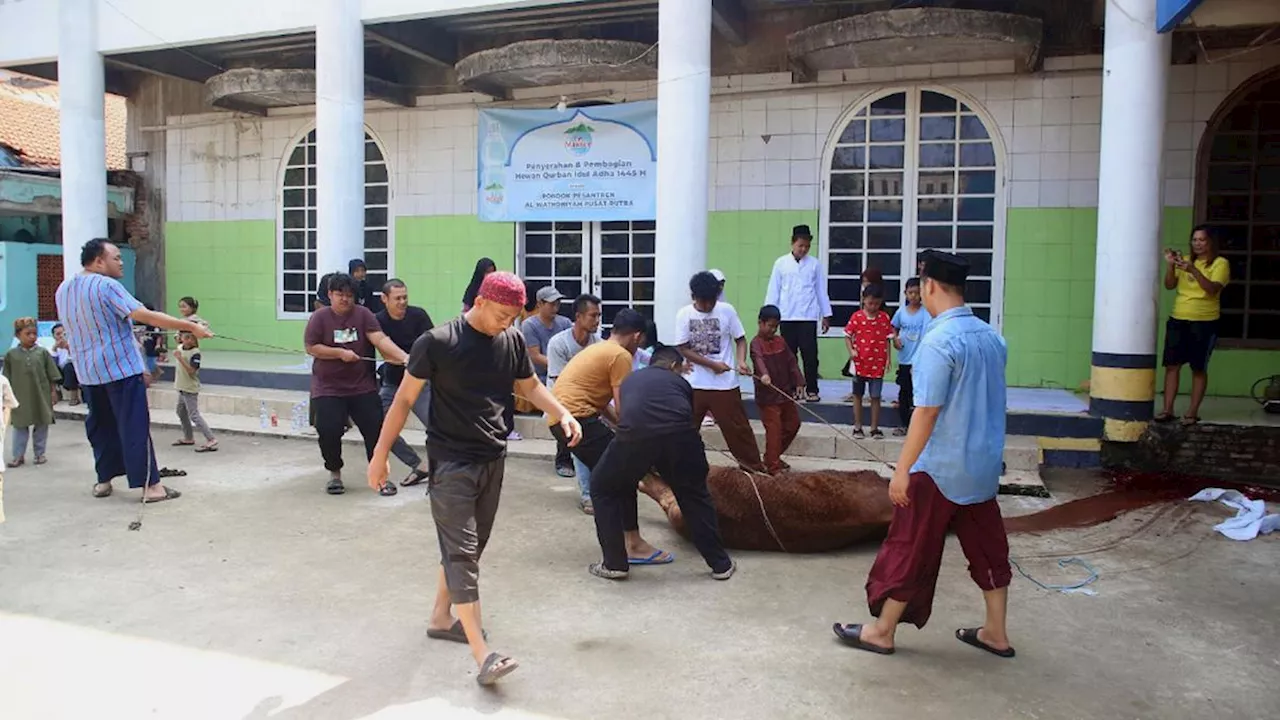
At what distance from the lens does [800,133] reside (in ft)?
35.7

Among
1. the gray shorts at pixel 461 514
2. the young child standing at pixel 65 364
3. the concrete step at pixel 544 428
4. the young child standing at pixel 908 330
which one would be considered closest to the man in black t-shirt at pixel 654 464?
the gray shorts at pixel 461 514

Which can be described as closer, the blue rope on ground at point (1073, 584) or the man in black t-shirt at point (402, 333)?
the blue rope on ground at point (1073, 584)

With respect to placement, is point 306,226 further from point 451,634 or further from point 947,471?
point 947,471

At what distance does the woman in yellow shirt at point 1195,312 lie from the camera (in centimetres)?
795

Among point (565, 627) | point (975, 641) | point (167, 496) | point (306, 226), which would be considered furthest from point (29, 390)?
point (975, 641)

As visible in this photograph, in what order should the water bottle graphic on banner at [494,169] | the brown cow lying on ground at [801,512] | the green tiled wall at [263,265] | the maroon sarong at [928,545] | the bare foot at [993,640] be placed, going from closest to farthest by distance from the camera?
the maroon sarong at [928,545] < the bare foot at [993,640] < the brown cow lying on ground at [801,512] < the water bottle graphic on banner at [494,169] < the green tiled wall at [263,265]

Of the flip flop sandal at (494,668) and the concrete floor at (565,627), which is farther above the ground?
the flip flop sandal at (494,668)

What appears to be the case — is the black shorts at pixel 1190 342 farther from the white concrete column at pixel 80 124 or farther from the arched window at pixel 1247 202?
the white concrete column at pixel 80 124

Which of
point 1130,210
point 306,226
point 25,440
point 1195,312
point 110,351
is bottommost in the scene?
point 25,440

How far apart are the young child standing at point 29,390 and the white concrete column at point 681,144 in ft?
17.7

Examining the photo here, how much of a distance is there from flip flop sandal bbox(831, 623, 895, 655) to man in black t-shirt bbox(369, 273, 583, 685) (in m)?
1.51

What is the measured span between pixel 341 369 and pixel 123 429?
1.53m

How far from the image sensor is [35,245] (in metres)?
13.5

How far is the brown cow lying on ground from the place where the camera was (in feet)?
18.8
